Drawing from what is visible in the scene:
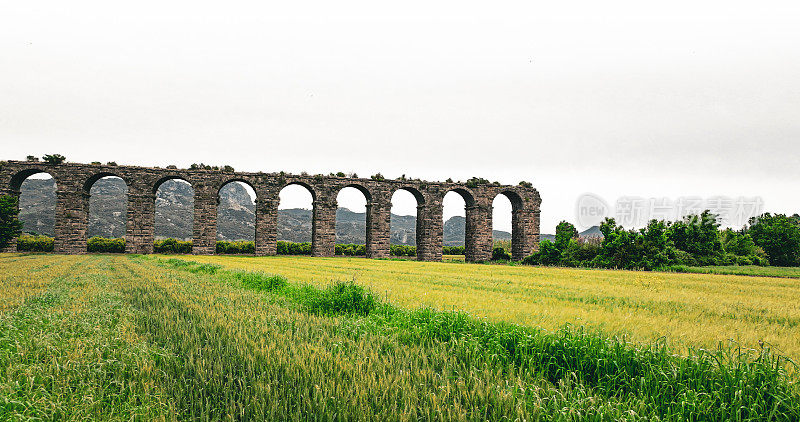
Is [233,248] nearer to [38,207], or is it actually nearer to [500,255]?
Result: [500,255]

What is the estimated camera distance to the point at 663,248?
1978cm

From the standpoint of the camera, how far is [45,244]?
29.8 meters

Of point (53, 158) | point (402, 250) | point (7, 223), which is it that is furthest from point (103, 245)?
point (402, 250)

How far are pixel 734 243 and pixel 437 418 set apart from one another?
28.2 m

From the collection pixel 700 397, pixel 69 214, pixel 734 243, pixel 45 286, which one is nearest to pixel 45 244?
pixel 69 214

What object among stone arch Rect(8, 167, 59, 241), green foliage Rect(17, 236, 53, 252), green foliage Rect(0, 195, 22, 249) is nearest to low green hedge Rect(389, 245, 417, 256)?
green foliage Rect(0, 195, 22, 249)

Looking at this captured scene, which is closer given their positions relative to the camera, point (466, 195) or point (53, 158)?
point (53, 158)

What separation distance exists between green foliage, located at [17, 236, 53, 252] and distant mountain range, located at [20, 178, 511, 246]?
1639 inches

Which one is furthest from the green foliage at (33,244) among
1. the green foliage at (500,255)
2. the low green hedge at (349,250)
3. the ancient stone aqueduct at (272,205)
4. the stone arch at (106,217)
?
the stone arch at (106,217)

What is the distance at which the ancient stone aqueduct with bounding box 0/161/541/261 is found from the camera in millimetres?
29125

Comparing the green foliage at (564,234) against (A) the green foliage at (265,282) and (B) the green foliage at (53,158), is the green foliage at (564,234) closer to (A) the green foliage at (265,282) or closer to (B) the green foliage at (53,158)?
(A) the green foliage at (265,282)

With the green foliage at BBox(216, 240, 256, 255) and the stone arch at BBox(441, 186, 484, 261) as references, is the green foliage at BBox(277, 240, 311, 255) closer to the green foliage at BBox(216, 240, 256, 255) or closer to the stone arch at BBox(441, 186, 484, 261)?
the green foliage at BBox(216, 240, 256, 255)

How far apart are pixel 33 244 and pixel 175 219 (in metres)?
69.0

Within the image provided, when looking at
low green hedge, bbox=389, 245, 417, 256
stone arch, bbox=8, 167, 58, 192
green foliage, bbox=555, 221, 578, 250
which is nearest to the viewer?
green foliage, bbox=555, 221, 578, 250
